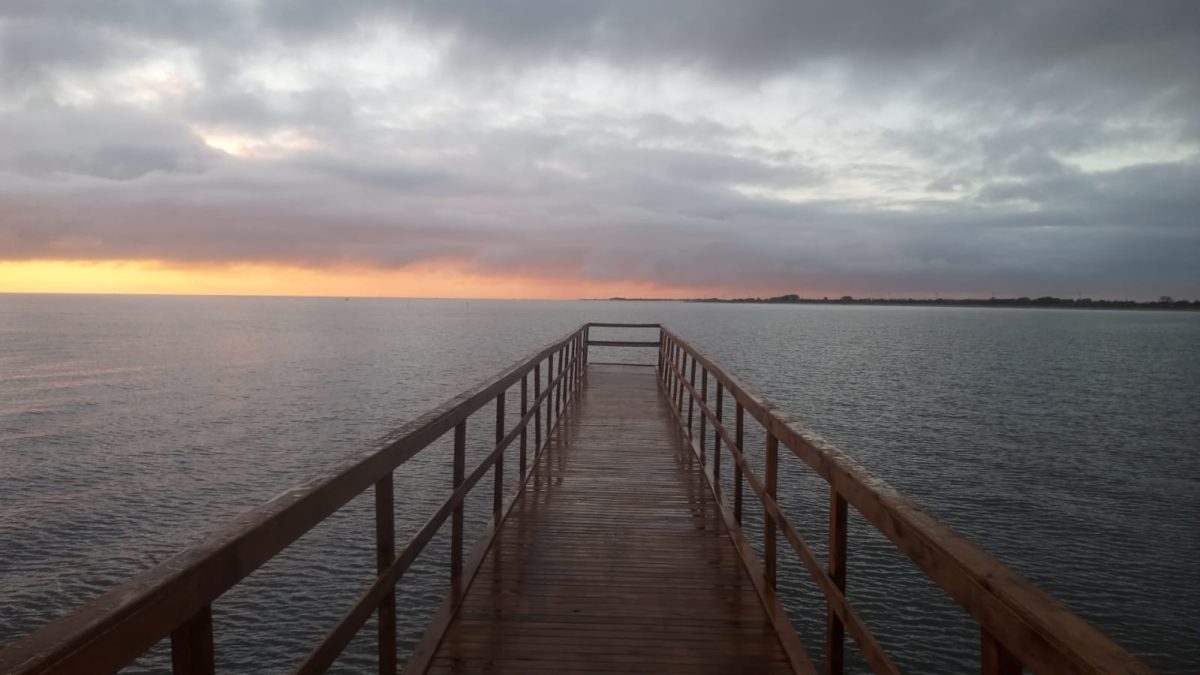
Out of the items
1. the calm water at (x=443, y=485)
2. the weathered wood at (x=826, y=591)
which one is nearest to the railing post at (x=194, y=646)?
the weathered wood at (x=826, y=591)

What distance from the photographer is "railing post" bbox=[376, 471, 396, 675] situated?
2.63m

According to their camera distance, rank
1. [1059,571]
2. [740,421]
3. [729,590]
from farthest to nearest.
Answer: [1059,571] < [740,421] < [729,590]

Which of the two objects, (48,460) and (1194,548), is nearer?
(1194,548)

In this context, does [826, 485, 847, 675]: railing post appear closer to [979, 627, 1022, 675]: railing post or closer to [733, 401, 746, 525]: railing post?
[979, 627, 1022, 675]: railing post

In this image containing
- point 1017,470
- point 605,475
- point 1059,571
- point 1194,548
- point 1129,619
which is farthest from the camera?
point 1017,470

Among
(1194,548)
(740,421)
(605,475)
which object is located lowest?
(1194,548)

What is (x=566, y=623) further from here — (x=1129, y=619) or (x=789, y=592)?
(x=1129, y=619)

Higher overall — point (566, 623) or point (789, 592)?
point (566, 623)

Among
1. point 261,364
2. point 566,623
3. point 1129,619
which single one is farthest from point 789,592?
point 261,364

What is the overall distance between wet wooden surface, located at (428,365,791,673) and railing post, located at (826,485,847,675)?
412 millimetres

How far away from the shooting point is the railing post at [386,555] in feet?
8.62

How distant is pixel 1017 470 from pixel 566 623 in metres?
15.3

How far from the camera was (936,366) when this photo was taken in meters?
42.4

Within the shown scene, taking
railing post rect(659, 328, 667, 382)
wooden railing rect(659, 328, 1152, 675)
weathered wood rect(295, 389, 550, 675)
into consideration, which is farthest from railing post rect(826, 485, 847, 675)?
railing post rect(659, 328, 667, 382)
